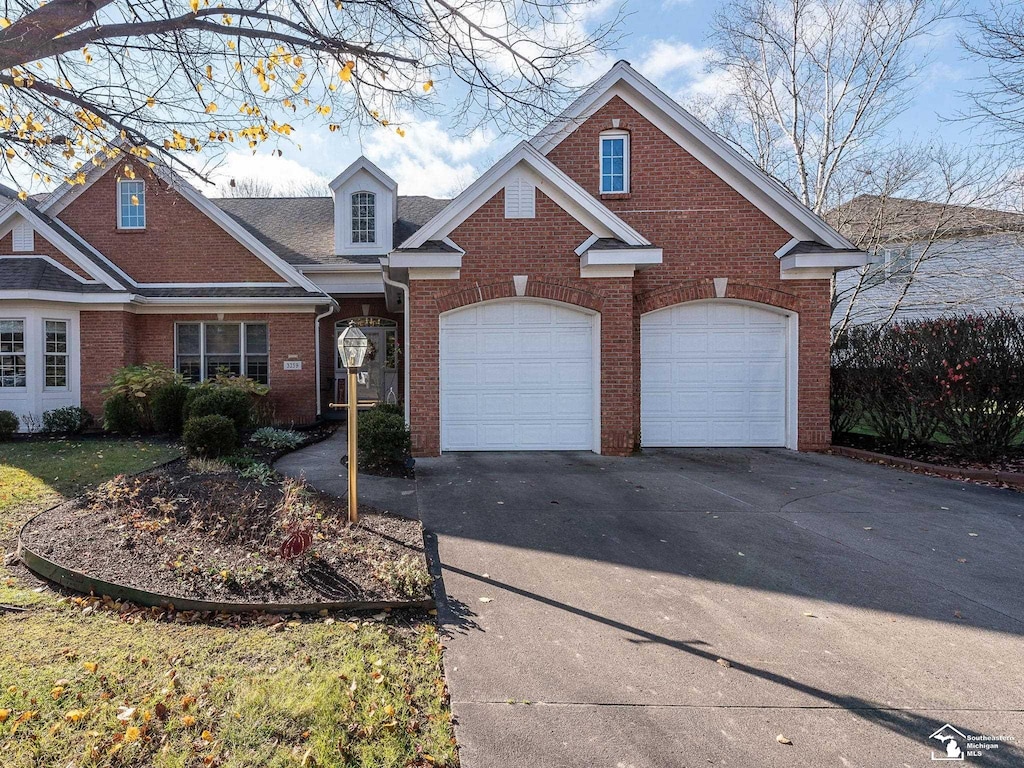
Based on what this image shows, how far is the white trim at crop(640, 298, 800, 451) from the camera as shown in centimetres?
976

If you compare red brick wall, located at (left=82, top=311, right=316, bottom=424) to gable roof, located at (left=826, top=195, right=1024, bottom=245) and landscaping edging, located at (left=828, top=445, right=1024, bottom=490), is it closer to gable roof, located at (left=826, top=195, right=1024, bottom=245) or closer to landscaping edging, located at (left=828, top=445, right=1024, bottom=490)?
landscaping edging, located at (left=828, top=445, right=1024, bottom=490)

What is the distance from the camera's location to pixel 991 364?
8.00m

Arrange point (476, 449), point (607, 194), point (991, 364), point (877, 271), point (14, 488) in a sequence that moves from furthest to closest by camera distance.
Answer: point (877, 271)
point (607, 194)
point (476, 449)
point (991, 364)
point (14, 488)

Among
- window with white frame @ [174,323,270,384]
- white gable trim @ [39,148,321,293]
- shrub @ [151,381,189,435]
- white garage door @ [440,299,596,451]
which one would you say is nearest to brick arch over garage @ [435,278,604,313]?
white garage door @ [440,299,596,451]

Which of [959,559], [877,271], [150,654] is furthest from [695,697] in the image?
[877,271]

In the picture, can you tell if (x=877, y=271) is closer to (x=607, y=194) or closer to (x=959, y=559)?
(x=607, y=194)

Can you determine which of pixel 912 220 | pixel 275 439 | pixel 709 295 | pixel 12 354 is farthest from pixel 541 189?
pixel 912 220

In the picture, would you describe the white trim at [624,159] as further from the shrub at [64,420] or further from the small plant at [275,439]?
the shrub at [64,420]

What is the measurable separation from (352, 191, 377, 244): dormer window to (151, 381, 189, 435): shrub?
6.36 meters

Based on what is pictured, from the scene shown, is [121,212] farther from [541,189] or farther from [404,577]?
[404,577]

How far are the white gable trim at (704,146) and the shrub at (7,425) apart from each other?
39.1ft

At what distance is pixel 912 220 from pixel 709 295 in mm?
11210

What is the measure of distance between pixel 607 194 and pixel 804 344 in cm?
468

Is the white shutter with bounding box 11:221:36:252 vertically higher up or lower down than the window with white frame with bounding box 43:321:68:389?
higher up
